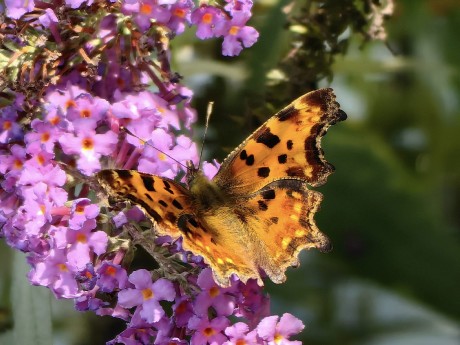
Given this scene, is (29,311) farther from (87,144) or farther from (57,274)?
(87,144)

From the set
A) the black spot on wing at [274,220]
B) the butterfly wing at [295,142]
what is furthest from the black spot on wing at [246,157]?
the black spot on wing at [274,220]

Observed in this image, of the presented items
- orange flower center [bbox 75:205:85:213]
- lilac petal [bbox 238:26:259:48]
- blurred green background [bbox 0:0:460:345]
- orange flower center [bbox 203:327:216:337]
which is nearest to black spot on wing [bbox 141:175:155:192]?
orange flower center [bbox 75:205:85:213]

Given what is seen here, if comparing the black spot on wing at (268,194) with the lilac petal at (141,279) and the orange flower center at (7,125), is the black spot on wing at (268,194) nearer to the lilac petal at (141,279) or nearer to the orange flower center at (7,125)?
the lilac petal at (141,279)

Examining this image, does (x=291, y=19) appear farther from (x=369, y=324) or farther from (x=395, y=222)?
(x=369, y=324)

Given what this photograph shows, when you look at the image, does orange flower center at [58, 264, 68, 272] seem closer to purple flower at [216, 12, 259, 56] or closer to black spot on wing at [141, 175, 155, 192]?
black spot on wing at [141, 175, 155, 192]

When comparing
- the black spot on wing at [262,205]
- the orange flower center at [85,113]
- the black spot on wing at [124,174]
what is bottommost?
the black spot on wing at [124,174]

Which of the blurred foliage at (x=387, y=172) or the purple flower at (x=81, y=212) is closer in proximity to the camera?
the purple flower at (x=81, y=212)

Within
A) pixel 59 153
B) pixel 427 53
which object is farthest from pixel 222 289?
pixel 427 53
